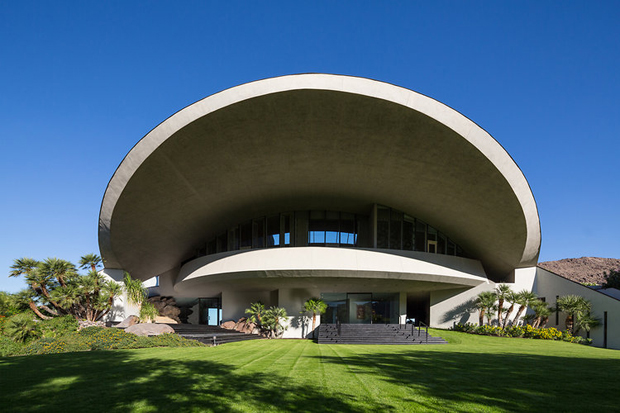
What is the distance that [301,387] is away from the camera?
6699 millimetres

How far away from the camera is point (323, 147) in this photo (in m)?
21.1

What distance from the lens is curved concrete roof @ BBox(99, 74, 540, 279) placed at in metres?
18.1

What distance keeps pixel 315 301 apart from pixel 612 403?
2355 cm

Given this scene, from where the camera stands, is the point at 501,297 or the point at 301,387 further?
the point at 501,297

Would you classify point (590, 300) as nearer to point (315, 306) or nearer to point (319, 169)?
point (315, 306)

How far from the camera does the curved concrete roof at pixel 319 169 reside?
18.1 meters

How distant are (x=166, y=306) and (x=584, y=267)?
284 ft

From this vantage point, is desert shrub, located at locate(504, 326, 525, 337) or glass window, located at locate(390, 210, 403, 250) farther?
glass window, located at locate(390, 210, 403, 250)

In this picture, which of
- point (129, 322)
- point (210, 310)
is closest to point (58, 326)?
point (129, 322)

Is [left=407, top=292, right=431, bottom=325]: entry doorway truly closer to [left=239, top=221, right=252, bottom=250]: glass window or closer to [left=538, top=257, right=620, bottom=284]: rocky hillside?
[left=239, top=221, right=252, bottom=250]: glass window

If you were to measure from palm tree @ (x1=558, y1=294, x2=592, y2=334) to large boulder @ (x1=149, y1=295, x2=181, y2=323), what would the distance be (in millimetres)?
31873

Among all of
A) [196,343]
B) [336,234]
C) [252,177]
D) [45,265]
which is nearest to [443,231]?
[336,234]

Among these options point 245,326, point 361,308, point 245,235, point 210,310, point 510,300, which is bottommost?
point 210,310

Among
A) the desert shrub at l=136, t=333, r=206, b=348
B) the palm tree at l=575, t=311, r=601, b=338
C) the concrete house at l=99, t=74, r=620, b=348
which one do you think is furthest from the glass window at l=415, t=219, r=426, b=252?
the desert shrub at l=136, t=333, r=206, b=348
